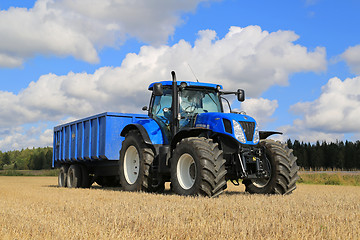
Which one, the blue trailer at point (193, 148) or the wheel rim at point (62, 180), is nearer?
the blue trailer at point (193, 148)

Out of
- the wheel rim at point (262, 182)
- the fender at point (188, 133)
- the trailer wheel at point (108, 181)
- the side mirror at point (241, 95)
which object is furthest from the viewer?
the trailer wheel at point (108, 181)

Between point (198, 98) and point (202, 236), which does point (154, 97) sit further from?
point (202, 236)

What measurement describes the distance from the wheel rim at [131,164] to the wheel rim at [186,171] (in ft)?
6.75

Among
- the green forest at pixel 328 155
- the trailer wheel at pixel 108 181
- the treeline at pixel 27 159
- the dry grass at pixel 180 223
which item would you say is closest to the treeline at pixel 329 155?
the green forest at pixel 328 155

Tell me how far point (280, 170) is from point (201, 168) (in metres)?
2.12

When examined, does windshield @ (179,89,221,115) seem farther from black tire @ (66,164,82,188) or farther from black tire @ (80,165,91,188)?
black tire @ (66,164,82,188)

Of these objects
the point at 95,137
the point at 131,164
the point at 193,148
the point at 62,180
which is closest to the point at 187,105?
the point at 193,148

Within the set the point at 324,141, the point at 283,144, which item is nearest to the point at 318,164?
the point at 324,141

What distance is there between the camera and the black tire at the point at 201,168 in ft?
25.3

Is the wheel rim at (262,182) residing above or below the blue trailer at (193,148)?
below

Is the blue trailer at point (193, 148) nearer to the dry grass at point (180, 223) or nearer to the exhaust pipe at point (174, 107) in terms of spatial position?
the exhaust pipe at point (174, 107)

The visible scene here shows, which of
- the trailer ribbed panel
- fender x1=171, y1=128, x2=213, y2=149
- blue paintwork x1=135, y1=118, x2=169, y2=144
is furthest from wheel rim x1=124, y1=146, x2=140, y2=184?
fender x1=171, y1=128, x2=213, y2=149

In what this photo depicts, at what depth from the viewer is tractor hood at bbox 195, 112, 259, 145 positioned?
8398 mm

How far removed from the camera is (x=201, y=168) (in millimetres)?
7719
